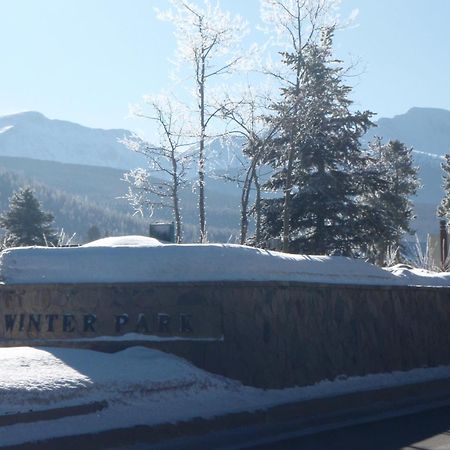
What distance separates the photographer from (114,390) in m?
10.8

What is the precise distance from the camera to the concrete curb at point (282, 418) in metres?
9.96

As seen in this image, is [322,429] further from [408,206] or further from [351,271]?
[408,206]

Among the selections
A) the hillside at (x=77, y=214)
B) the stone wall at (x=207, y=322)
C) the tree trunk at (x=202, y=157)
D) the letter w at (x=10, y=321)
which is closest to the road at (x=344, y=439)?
the stone wall at (x=207, y=322)

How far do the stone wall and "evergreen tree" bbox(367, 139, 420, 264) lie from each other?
54.1ft

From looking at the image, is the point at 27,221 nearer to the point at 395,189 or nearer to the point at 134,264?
Answer: the point at 395,189

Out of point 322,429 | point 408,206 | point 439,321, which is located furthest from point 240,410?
point 408,206

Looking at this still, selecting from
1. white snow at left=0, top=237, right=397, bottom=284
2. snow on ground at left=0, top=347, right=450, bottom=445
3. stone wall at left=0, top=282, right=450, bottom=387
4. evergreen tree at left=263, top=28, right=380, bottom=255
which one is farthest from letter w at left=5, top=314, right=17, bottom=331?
evergreen tree at left=263, top=28, right=380, bottom=255

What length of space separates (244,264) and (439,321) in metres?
5.75

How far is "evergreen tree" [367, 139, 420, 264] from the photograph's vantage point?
1275 inches

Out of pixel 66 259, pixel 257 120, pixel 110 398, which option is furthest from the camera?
pixel 257 120

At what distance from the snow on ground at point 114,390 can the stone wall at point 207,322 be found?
1.16ft

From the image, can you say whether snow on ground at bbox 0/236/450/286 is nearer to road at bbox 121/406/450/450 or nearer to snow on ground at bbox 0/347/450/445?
snow on ground at bbox 0/347/450/445

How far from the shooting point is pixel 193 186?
79.3 ft

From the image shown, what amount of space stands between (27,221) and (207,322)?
101 feet
